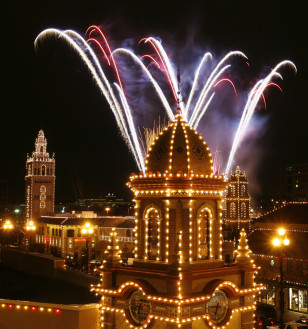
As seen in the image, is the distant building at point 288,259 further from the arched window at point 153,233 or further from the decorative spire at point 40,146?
the decorative spire at point 40,146

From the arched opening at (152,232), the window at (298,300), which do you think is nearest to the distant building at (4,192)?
the window at (298,300)

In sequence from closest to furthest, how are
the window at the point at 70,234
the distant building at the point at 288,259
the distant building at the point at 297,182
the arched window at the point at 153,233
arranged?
1. the arched window at the point at 153,233
2. the distant building at the point at 288,259
3. the window at the point at 70,234
4. the distant building at the point at 297,182

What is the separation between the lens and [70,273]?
29.3 meters

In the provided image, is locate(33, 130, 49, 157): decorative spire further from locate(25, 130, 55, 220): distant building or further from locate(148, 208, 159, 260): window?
locate(148, 208, 159, 260): window

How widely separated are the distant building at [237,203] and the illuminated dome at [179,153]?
247 feet

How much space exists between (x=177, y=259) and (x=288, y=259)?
63.6 ft

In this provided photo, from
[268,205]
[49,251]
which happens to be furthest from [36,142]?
[268,205]

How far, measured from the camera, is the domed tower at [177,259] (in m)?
14.0

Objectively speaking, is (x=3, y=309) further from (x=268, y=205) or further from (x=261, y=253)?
(x=268, y=205)

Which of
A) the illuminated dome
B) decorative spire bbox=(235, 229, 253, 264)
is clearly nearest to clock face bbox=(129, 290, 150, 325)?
decorative spire bbox=(235, 229, 253, 264)

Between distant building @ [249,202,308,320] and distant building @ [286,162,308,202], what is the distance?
12579cm

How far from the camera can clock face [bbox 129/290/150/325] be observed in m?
14.7

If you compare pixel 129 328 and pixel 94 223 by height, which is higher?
pixel 94 223

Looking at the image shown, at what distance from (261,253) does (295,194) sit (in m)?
134
